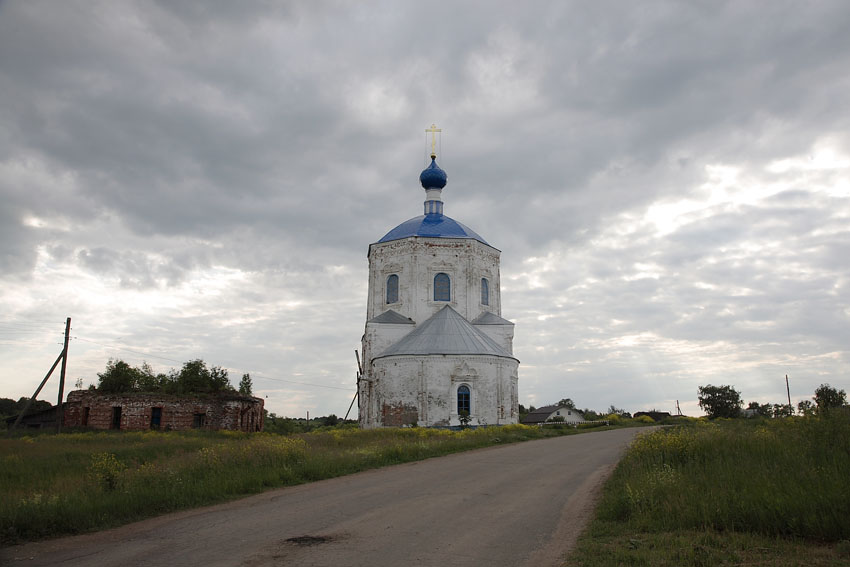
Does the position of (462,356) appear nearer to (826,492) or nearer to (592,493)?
(592,493)

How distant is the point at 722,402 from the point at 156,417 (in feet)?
146

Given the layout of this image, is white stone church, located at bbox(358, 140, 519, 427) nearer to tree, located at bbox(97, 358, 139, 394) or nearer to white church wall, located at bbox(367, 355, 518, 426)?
white church wall, located at bbox(367, 355, 518, 426)

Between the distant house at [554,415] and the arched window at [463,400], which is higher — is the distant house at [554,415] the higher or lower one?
the lower one

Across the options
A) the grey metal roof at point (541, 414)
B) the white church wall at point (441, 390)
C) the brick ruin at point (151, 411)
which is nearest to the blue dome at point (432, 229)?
the white church wall at point (441, 390)

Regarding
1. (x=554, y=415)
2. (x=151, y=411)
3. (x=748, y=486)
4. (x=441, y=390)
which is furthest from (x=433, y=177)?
(x=748, y=486)

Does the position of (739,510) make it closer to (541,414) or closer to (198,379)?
(198,379)

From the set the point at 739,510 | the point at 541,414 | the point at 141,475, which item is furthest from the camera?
the point at 541,414

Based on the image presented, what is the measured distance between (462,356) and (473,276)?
25.6ft

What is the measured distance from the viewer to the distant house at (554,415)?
2319 inches

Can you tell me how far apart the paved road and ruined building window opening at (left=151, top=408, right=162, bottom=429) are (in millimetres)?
20685

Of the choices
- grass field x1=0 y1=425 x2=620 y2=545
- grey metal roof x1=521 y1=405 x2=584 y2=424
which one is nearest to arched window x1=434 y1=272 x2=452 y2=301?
grass field x1=0 y1=425 x2=620 y2=545

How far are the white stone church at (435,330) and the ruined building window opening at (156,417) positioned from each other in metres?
11.1

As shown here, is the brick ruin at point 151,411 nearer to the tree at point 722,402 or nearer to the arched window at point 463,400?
the arched window at point 463,400

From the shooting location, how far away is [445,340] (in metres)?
32.8
